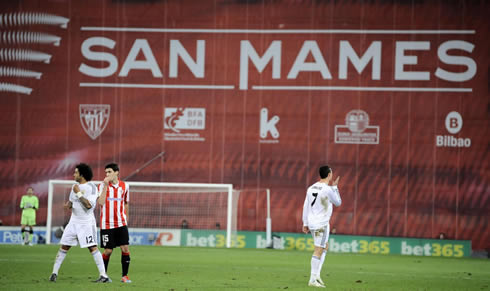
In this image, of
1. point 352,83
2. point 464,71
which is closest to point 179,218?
point 352,83

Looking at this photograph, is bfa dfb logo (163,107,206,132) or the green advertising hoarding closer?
the green advertising hoarding

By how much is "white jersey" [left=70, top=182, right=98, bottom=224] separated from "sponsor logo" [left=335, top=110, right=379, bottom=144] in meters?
19.4

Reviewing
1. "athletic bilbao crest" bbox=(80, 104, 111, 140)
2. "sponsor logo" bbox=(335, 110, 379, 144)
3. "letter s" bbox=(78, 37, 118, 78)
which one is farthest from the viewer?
"letter s" bbox=(78, 37, 118, 78)

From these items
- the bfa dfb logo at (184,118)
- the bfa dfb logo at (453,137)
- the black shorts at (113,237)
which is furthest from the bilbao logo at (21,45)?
the black shorts at (113,237)

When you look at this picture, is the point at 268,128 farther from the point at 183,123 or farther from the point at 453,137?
the point at 453,137

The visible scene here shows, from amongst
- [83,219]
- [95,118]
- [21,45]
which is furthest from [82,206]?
[21,45]

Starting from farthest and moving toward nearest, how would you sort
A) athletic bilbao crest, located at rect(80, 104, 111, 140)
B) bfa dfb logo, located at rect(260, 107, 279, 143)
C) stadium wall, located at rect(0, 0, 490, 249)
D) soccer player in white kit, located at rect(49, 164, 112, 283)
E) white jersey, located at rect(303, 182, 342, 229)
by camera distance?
athletic bilbao crest, located at rect(80, 104, 111, 140) < bfa dfb logo, located at rect(260, 107, 279, 143) < stadium wall, located at rect(0, 0, 490, 249) < white jersey, located at rect(303, 182, 342, 229) < soccer player in white kit, located at rect(49, 164, 112, 283)

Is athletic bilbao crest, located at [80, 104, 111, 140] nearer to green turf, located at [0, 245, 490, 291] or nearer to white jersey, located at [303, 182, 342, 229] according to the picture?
green turf, located at [0, 245, 490, 291]

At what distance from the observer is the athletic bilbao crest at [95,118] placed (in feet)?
105

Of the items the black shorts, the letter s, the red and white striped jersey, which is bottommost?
the black shorts

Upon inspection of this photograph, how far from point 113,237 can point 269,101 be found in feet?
62.3

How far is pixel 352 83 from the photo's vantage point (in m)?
31.4

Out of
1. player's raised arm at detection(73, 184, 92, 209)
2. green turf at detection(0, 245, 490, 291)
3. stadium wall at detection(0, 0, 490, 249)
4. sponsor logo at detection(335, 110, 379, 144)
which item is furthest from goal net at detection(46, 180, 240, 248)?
player's raised arm at detection(73, 184, 92, 209)

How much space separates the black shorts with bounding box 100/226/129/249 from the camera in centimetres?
1313
